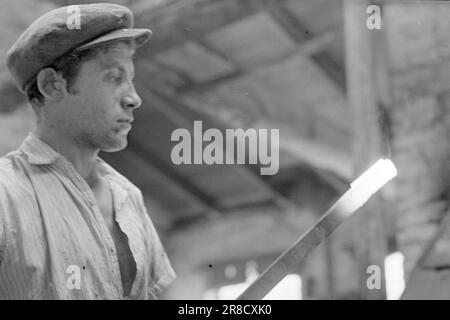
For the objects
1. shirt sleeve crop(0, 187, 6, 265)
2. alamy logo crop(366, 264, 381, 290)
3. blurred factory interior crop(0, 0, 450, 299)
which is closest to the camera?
shirt sleeve crop(0, 187, 6, 265)

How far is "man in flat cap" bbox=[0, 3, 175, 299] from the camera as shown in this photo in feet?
Result: 4.61

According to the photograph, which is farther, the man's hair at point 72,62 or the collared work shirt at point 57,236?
the man's hair at point 72,62

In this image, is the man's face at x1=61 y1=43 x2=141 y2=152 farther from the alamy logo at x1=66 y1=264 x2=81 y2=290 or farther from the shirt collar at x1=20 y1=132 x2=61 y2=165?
the alamy logo at x1=66 y1=264 x2=81 y2=290

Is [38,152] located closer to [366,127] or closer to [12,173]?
[12,173]

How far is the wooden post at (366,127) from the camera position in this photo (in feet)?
8.09

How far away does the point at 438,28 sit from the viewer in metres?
2.81

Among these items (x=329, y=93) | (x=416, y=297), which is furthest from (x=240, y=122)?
(x=416, y=297)

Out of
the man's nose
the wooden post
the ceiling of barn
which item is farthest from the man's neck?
the ceiling of barn

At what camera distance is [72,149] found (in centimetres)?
152

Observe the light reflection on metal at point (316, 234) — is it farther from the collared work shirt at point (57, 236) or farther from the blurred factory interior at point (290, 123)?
the blurred factory interior at point (290, 123)

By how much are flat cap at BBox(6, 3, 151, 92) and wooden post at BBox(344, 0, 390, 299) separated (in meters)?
1.02

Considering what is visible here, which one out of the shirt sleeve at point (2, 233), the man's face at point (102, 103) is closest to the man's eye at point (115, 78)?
the man's face at point (102, 103)

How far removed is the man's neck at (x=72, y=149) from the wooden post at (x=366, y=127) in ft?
3.03

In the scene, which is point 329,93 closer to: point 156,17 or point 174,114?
point 174,114
